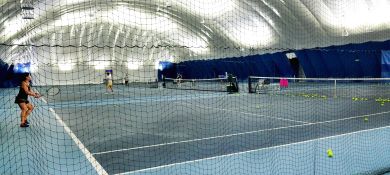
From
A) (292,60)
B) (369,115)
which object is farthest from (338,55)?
(369,115)

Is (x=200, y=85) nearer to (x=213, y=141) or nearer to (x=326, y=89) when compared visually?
(x=326, y=89)

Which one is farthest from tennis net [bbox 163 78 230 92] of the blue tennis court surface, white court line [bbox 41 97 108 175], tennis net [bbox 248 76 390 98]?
white court line [bbox 41 97 108 175]

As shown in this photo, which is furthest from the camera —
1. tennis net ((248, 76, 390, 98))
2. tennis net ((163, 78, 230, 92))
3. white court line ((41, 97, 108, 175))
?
tennis net ((163, 78, 230, 92))

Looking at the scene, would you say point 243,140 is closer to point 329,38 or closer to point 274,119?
point 274,119

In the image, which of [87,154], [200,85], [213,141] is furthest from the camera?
[200,85]

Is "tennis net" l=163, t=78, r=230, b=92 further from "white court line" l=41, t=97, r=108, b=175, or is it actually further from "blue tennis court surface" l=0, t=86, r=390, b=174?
"white court line" l=41, t=97, r=108, b=175

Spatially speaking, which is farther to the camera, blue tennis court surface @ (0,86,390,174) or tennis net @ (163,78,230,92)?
tennis net @ (163,78,230,92)

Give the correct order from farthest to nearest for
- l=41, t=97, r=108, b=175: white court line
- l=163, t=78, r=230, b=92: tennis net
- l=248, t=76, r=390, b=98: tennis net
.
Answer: l=163, t=78, r=230, b=92: tennis net → l=248, t=76, r=390, b=98: tennis net → l=41, t=97, r=108, b=175: white court line

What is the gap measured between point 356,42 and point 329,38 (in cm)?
237

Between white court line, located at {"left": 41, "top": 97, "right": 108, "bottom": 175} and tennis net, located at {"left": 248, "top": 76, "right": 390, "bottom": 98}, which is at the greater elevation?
tennis net, located at {"left": 248, "top": 76, "right": 390, "bottom": 98}

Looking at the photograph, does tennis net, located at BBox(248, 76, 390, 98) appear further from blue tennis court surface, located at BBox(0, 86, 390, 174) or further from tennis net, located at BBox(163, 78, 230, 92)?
blue tennis court surface, located at BBox(0, 86, 390, 174)

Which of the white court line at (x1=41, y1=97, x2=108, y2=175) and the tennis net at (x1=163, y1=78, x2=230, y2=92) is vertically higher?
the tennis net at (x1=163, y1=78, x2=230, y2=92)

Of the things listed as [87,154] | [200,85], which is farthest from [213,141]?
[200,85]

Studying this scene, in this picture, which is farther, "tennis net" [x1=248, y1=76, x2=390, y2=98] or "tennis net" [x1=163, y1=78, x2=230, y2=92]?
"tennis net" [x1=163, y1=78, x2=230, y2=92]
